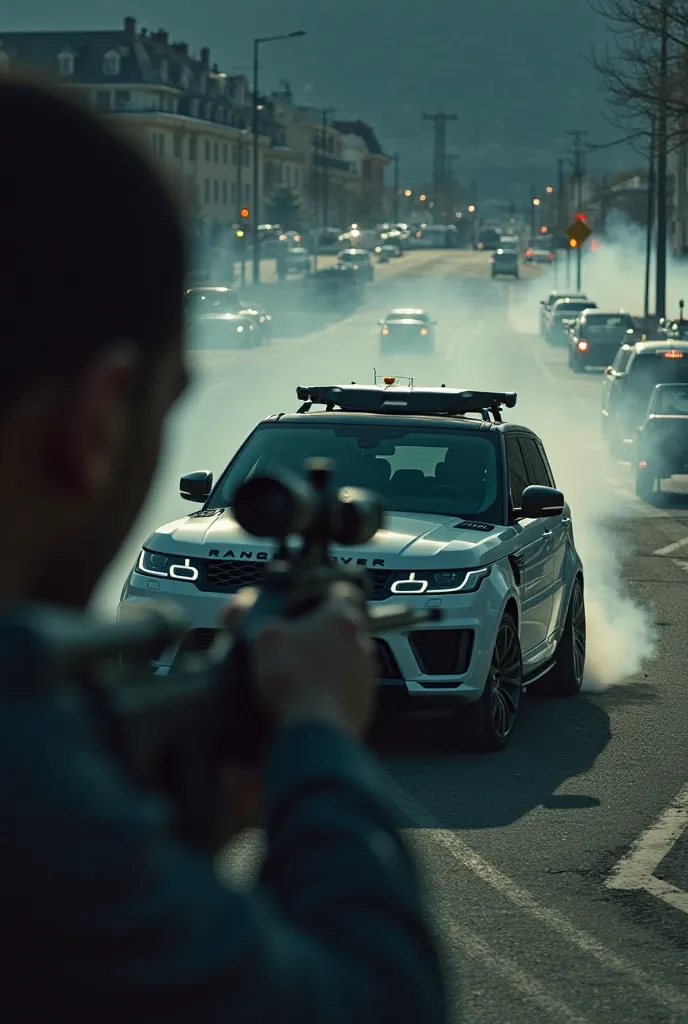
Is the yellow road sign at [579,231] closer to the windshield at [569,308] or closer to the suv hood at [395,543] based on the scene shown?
the windshield at [569,308]

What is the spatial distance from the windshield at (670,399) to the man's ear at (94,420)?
2249 cm

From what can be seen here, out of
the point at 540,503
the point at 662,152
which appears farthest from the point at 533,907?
the point at 662,152

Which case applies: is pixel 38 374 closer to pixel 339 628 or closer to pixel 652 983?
pixel 339 628

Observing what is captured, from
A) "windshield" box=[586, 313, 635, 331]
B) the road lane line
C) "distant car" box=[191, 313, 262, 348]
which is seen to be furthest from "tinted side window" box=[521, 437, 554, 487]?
"distant car" box=[191, 313, 262, 348]

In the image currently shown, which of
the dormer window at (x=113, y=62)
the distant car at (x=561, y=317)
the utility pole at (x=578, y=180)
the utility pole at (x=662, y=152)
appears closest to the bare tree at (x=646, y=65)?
the utility pole at (x=662, y=152)

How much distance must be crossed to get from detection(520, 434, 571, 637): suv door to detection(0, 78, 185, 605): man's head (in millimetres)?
8943

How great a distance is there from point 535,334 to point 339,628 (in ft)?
237

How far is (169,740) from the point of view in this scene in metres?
1.38

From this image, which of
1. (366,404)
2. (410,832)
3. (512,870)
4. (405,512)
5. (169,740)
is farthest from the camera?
(366,404)

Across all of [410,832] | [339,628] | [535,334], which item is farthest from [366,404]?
[535,334]

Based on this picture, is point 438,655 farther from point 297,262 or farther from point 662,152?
point 297,262

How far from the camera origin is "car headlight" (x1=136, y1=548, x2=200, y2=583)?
8.99 metres

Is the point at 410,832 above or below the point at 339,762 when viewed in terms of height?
below

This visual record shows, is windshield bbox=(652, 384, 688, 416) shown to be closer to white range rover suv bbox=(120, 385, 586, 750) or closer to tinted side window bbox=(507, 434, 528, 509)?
white range rover suv bbox=(120, 385, 586, 750)
